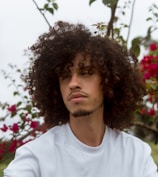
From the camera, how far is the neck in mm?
2490

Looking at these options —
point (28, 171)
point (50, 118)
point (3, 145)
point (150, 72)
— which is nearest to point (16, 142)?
point (3, 145)

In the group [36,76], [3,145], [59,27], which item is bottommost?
[3,145]

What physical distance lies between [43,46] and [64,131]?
1.26 feet

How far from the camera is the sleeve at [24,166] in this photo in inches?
90.1

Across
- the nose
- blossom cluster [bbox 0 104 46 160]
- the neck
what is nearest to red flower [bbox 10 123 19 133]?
blossom cluster [bbox 0 104 46 160]

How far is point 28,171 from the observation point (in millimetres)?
2309

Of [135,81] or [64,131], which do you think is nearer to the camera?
[64,131]

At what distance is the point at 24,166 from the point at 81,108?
0.29 meters

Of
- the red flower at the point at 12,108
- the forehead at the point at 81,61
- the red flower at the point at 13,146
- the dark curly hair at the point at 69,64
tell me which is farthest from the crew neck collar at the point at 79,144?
the red flower at the point at 12,108

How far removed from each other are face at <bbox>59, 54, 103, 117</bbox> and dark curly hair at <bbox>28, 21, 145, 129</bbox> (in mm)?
42

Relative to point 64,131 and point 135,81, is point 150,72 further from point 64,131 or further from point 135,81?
point 64,131

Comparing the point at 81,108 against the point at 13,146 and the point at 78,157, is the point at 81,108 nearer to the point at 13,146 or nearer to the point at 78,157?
the point at 78,157

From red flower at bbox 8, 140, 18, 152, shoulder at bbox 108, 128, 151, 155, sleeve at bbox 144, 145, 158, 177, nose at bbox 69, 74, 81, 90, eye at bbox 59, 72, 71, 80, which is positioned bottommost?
sleeve at bbox 144, 145, 158, 177

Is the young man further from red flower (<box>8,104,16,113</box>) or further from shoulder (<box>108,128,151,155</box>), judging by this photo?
red flower (<box>8,104,16,113</box>)
